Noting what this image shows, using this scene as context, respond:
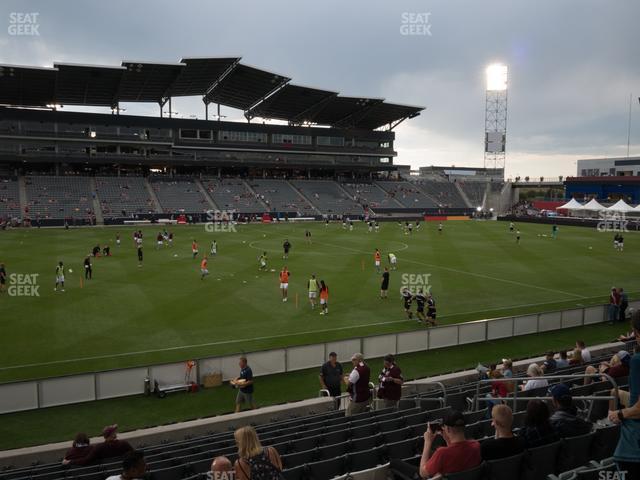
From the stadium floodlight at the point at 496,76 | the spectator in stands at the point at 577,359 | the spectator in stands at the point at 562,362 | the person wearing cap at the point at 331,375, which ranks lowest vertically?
the person wearing cap at the point at 331,375

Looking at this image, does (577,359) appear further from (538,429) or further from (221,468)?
(221,468)

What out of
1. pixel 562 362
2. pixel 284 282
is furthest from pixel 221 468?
pixel 284 282

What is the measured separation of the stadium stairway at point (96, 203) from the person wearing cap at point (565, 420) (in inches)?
2716

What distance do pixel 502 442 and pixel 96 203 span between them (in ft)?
244

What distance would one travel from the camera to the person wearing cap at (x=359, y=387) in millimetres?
10336

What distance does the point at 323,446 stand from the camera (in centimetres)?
766

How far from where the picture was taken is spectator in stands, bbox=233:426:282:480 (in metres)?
4.89

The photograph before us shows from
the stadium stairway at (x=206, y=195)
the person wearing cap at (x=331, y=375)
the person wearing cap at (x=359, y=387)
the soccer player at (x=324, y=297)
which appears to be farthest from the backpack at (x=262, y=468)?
the stadium stairway at (x=206, y=195)

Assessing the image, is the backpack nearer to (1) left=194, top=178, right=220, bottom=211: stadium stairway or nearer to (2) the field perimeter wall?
(2) the field perimeter wall

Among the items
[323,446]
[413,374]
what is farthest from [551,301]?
[323,446]

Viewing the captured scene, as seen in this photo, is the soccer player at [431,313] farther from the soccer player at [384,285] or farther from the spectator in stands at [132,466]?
the spectator in stands at [132,466]

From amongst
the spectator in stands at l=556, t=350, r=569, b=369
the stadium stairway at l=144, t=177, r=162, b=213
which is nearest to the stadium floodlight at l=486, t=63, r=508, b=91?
the stadium stairway at l=144, t=177, r=162, b=213

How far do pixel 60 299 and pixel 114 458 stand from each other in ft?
63.9

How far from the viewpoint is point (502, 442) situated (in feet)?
17.6
